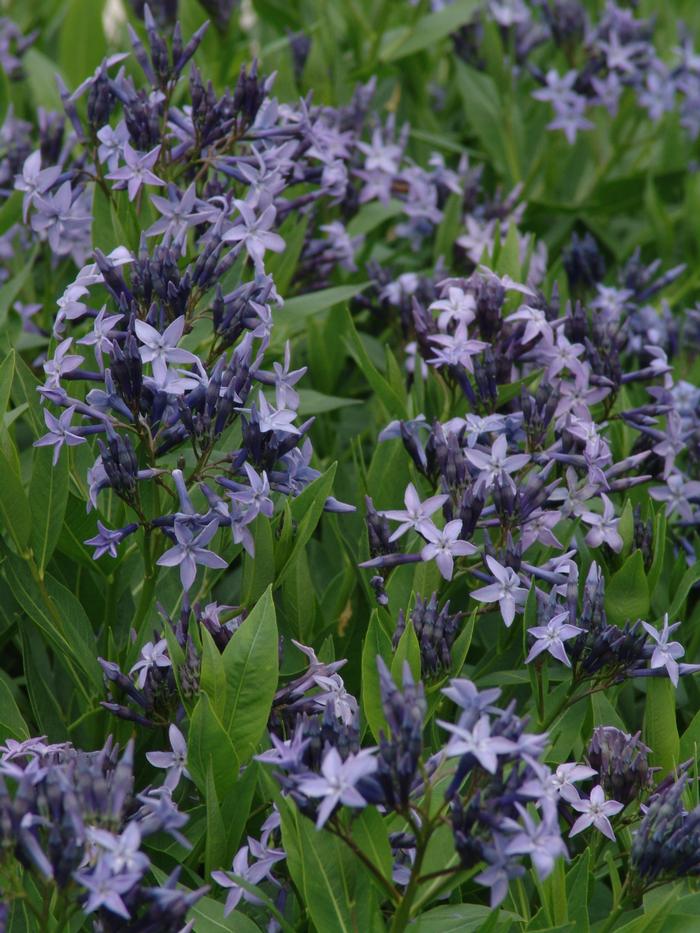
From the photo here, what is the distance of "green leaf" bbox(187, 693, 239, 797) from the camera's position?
6.42ft

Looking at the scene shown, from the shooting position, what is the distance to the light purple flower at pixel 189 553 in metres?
2.10

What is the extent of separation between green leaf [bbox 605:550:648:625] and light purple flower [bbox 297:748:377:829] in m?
0.96

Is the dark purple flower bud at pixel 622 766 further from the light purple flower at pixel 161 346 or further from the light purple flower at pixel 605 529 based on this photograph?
the light purple flower at pixel 161 346

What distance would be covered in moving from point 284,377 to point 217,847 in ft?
2.97

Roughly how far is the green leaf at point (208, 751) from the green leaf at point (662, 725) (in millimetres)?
837

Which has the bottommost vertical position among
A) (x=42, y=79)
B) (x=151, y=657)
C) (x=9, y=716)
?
(x=9, y=716)

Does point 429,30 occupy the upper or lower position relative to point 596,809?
upper

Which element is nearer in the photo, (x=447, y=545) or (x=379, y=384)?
(x=447, y=545)

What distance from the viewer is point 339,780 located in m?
1.62

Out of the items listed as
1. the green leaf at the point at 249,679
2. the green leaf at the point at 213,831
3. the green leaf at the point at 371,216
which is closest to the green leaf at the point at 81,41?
the green leaf at the point at 371,216

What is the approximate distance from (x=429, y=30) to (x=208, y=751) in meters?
3.16

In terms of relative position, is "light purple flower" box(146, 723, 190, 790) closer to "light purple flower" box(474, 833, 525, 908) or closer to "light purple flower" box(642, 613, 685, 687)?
"light purple flower" box(474, 833, 525, 908)

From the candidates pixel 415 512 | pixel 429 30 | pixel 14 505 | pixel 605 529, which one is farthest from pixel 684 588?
pixel 429 30

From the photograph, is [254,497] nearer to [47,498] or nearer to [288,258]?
[47,498]
